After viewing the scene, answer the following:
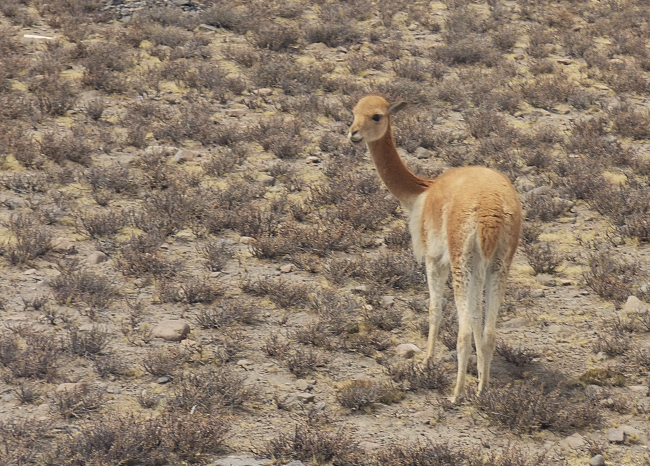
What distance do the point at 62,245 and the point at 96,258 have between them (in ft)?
1.54

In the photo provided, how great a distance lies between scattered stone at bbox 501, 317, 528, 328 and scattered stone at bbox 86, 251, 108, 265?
4.20 metres

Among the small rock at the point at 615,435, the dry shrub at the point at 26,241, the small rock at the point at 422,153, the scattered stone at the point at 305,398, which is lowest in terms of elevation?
the small rock at the point at 422,153

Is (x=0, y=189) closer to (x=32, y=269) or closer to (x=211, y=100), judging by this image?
(x=32, y=269)

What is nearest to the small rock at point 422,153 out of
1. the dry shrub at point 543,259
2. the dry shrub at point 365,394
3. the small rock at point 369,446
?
the dry shrub at point 543,259

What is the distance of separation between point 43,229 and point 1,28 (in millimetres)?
8911

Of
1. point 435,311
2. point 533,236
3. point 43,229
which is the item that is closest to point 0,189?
point 43,229

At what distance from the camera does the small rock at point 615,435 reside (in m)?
5.41

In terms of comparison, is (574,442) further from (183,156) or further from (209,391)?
(183,156)

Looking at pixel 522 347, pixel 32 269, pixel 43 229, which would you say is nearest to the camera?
pixel 522 347

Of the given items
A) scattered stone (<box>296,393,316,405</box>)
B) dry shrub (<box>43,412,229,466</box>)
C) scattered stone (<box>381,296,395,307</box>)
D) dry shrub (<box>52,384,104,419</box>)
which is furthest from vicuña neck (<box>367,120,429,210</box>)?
dry shrub (<box>52,384,104,419</box>)

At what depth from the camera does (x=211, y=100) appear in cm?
1314

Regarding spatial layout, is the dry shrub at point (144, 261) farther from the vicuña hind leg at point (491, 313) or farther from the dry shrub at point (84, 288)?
the vicuña hind leg at point (491, 313)

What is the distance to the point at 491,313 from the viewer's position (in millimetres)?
5766

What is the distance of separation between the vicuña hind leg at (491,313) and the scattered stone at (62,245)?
4.65m
